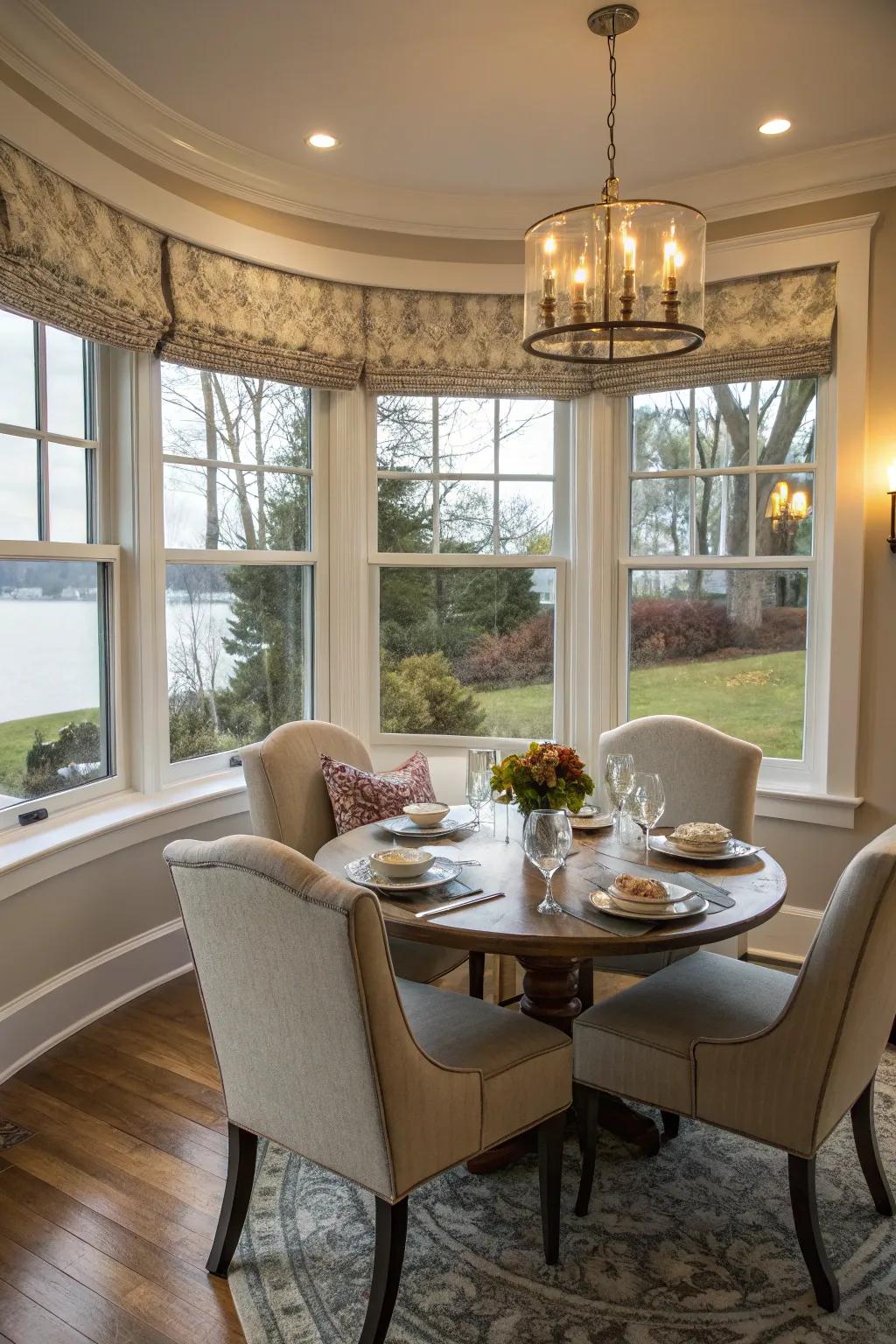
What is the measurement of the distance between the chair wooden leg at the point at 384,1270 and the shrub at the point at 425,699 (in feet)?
8.52

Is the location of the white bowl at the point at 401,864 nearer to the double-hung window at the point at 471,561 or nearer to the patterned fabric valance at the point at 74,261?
the patterned fabric valance at the point at 74,261

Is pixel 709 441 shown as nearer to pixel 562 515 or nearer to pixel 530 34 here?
pixel 562 515

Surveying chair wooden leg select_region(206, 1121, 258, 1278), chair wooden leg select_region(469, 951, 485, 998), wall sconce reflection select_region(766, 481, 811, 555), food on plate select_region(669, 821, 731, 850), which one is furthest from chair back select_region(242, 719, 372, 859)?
wall sconce reflection select_region(766, 481, 811, 555)

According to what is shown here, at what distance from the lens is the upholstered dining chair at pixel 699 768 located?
9.83ft

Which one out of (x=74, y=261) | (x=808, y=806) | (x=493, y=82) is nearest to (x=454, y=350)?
(x=493, y=82)

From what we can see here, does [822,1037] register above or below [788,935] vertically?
above

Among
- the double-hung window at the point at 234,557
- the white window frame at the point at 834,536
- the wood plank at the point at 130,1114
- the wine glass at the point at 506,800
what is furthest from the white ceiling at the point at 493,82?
the wood plank at the point at 130,1114

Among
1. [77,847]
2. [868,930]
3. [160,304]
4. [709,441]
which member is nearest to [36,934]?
[77,847]

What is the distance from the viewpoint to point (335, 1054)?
5.57 feet

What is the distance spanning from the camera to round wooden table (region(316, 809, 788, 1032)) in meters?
1.96

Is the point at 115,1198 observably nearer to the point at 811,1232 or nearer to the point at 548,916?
the point at 548,916

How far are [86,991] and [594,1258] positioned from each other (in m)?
1.80

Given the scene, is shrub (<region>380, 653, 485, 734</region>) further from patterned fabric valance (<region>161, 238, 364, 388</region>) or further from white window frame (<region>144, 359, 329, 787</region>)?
patterned fabric valance (<region>161, 238, 364, 388</region>)

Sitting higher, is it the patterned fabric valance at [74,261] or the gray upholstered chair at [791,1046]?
the patterned fabric valance at [74,261]
